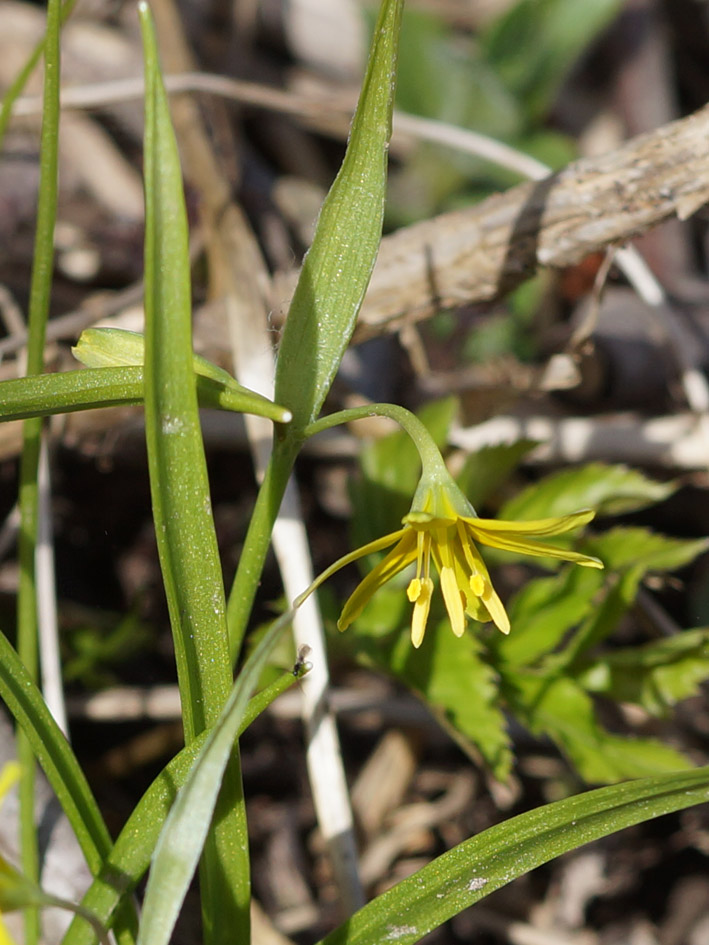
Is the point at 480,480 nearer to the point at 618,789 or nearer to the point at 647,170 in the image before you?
the point at 647,170

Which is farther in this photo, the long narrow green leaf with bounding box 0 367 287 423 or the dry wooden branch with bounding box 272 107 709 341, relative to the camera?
the dry wooden branch with bounding box 272 107 709 341

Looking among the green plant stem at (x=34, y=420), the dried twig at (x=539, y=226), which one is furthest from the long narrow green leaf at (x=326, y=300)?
the dried twig at (x=539, y=226)

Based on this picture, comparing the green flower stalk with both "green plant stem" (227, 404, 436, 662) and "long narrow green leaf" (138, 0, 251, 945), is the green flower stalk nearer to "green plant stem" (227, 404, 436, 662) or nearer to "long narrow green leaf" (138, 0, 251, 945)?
"green plant stem" (227, 404, 436, 662)

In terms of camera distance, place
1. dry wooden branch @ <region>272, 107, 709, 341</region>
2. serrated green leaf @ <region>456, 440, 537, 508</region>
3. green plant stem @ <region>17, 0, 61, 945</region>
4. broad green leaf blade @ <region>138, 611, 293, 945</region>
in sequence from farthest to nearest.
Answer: serrated green leaf @ <region>456, 440, 537, 508</region>, dry wooden branch @ <region>272, 107, 709, 341</region>, green plant stem @ <region>17, 0, 61, 945</region>, broad green leaf blade @ <region>138, 611, 293, 945</region>

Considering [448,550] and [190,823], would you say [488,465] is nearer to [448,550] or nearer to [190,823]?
[448,550]

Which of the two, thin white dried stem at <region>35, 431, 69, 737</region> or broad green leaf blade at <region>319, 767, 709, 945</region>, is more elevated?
thin white dried stem at <region>35, 431, 69, 737</region>

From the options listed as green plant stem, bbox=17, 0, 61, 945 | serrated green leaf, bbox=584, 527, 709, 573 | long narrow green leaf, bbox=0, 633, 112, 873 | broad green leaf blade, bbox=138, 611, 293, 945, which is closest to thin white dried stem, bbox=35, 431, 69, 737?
green plant stem, bbox=17, 0, 61, 945
